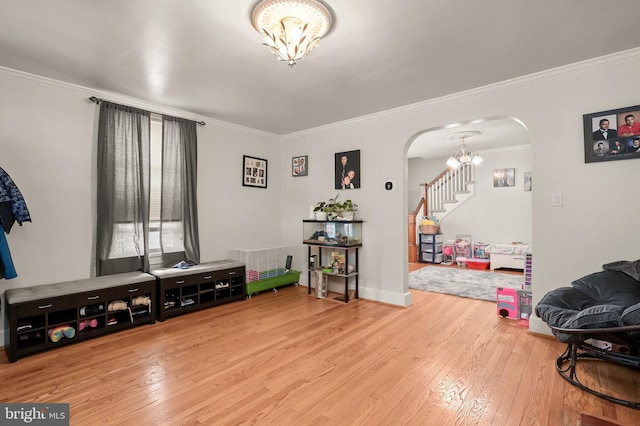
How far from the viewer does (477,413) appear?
1892 mm

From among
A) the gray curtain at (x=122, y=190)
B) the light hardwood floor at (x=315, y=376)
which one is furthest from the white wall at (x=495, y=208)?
the gray curtain at (x=122, y=190)

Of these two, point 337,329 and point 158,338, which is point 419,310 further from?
point 158,338

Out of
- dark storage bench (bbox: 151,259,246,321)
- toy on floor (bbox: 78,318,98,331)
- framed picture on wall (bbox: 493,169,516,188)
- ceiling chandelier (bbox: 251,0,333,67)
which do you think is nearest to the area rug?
framed picture on wall (bbox: 493,169,516,188)

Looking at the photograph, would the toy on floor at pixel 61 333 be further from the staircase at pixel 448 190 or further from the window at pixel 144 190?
the staircase at pixel 448 190

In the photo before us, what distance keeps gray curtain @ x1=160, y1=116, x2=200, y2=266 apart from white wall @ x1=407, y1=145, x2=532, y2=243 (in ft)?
20.0

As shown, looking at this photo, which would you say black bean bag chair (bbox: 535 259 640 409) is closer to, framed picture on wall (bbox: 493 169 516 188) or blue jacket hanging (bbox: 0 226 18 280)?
blue jacket hanging (bbox: 0 226 18 280)

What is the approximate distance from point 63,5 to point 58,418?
260 centimetres

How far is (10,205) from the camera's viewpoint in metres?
2.69

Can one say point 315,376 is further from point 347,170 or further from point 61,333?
point 347,170

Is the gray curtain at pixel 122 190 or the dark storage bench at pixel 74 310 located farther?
the gray curtain at pixel 122 190

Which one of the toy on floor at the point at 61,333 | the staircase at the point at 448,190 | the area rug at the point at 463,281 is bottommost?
the area rug at the point at 463,281

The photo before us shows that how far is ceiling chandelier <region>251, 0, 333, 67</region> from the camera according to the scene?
196 centimetres

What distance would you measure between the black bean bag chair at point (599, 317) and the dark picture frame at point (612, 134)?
3.08ft

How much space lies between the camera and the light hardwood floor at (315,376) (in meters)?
1.89
